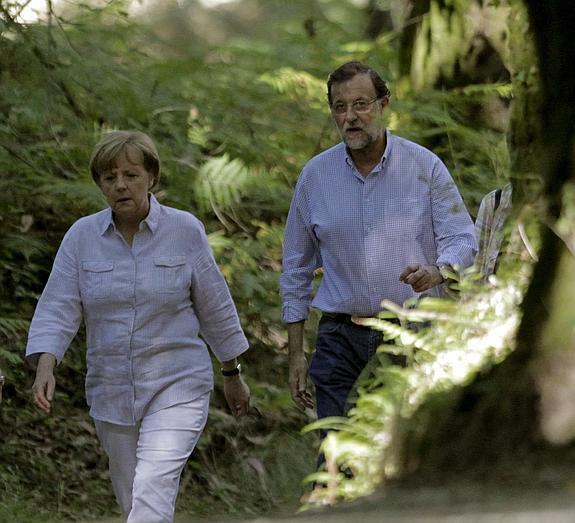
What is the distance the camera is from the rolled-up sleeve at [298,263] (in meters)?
6.93

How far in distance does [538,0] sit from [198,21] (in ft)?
59.5

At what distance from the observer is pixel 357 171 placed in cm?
678

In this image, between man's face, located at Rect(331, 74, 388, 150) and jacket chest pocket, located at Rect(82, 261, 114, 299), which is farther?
man's face, located at Rect(331, 74, 388, 150)

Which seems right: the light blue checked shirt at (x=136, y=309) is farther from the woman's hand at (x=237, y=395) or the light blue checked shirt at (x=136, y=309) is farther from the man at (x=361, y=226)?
the man at (x=361, y=226)

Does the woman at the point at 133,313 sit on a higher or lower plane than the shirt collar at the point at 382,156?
lower

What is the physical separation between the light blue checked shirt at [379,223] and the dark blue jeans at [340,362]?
0.10m

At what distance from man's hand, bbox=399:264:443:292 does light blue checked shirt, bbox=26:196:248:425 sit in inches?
35.9

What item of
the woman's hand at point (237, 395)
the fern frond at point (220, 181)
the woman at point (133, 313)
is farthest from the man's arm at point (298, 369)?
the fern frond at point (220, 181)

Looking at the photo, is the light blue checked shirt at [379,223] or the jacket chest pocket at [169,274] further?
the light blue checked shirt at [379,223]

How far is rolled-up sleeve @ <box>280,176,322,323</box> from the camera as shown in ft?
22.7

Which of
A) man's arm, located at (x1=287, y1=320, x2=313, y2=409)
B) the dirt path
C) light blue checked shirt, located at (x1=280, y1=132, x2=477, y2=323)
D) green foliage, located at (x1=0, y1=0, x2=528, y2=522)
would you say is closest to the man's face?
light blue checked shirt, located at (x1=280, y1=132, x2=477, y2=323)

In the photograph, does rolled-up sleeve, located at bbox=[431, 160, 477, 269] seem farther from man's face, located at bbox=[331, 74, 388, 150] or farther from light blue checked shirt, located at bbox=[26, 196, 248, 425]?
light blue checked shirt, located at bbox=[26, 196, 248, 425]

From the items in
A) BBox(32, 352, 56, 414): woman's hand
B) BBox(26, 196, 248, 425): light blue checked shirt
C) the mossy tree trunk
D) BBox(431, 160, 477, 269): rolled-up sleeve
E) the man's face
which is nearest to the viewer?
the mossy tree trunk

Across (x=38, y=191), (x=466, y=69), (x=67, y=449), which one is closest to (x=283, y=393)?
(x=67, y=449)
